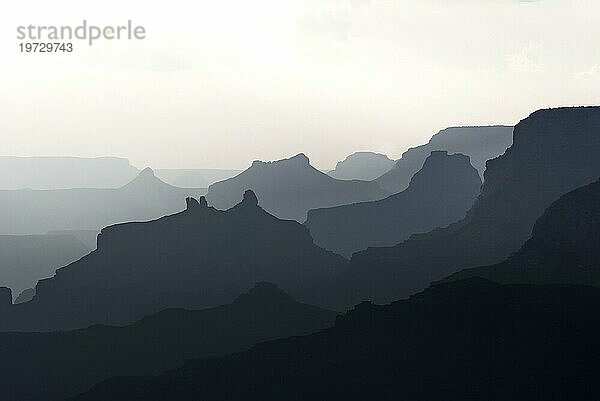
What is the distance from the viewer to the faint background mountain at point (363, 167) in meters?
145

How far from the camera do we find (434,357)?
61719 mm

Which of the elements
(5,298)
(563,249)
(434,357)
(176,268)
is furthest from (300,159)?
(434,357)

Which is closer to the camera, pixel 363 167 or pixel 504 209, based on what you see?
pixel 504 209

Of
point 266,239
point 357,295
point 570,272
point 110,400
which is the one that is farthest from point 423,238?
point 110,400

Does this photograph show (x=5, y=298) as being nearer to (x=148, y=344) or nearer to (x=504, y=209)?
(x=148, y=344)

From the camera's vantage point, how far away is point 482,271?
73.2 metres

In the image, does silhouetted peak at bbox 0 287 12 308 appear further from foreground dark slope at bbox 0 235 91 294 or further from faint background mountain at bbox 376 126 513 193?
faint background mountain at bbox 376 126 513 193

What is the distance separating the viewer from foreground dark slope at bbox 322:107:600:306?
84.1m

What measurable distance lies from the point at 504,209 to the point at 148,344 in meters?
55.3

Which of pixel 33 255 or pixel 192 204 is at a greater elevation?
pixel 192 204

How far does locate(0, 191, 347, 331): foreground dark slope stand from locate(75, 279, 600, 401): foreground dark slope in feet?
74.7

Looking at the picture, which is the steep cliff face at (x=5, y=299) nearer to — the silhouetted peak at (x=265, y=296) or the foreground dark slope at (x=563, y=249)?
the silhouetted peak at (x=265, y=296)

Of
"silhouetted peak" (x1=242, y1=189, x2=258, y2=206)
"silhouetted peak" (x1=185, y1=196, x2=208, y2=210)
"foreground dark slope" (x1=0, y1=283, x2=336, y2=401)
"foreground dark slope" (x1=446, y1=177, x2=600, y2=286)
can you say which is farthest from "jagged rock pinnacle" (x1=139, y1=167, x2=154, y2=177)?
"foreground dark slope" (x1=446, y1=177, x2=600, y2=286)

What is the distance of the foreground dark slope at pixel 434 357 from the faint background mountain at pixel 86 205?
7133 cm
